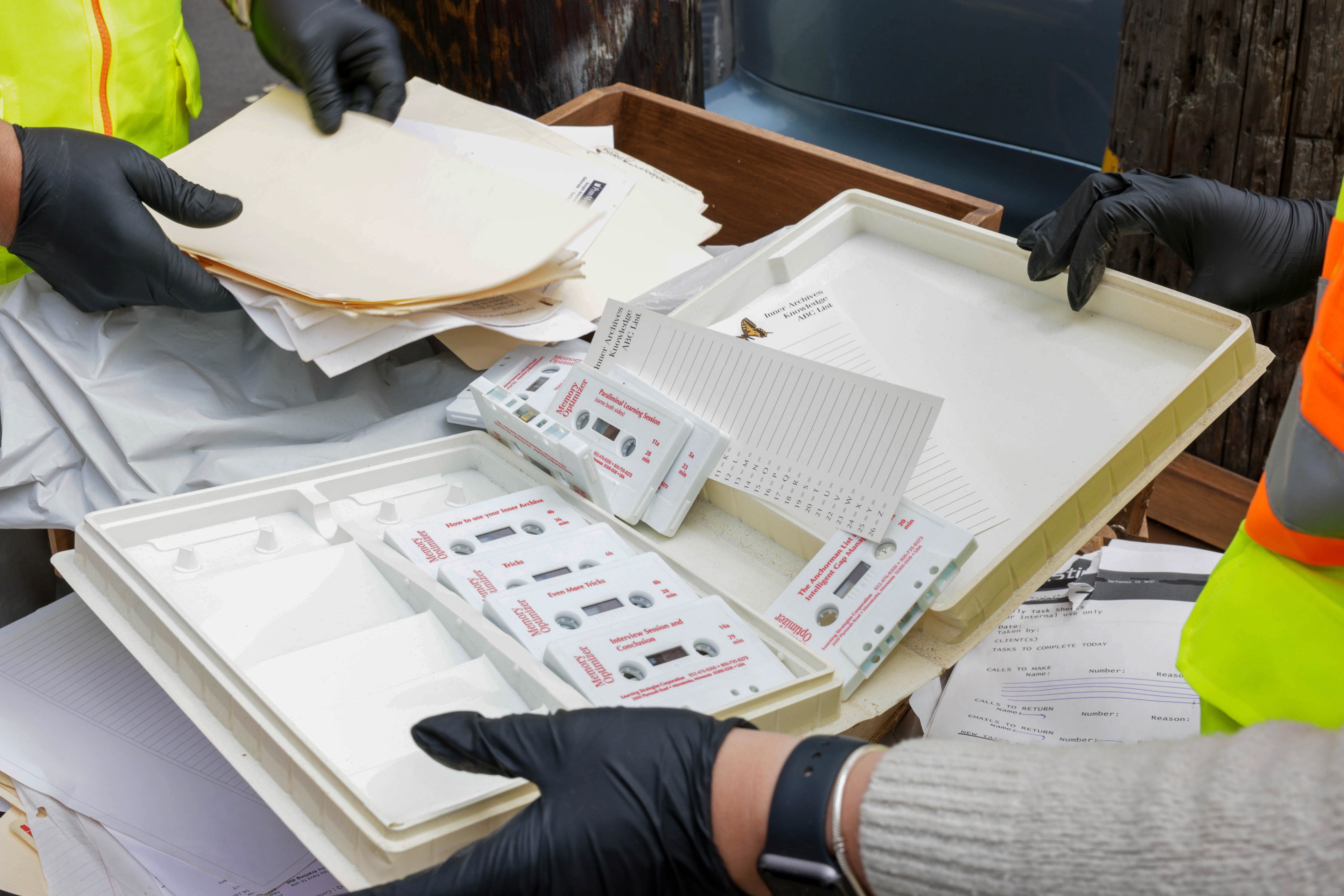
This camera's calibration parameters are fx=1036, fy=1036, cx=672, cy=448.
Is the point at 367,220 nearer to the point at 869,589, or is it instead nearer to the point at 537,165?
the point at 537,165

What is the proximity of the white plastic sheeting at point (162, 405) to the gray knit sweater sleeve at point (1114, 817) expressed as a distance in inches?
33.0

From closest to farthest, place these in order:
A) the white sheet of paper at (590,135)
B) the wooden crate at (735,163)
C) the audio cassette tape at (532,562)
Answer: the audio cassette tape at (532,562) → the wooden crate at (735,163) → the white sheet of paper at (590,135)

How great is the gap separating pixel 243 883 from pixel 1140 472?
41.3 inches

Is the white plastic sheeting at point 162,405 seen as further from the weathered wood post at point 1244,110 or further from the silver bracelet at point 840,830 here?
the weathered wood post at point 1244,110

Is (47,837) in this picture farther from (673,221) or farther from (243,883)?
(673,221)

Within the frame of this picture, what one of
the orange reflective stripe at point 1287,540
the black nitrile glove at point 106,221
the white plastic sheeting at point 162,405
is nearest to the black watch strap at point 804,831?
the orange reflective stripe at point 1287,540

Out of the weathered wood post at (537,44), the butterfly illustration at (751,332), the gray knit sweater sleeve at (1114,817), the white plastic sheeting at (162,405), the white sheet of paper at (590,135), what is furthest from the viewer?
the weathered wood post at (537,44)

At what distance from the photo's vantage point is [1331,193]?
6.26 feet

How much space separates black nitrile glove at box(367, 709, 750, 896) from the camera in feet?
2.46

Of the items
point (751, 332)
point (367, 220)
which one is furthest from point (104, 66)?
point (751, 332)

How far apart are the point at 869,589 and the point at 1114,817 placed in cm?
42

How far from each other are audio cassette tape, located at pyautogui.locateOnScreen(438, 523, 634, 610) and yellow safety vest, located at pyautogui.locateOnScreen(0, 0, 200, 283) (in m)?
0.92

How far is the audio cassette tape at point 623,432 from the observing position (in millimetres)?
1166

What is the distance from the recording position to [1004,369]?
1260 mm
